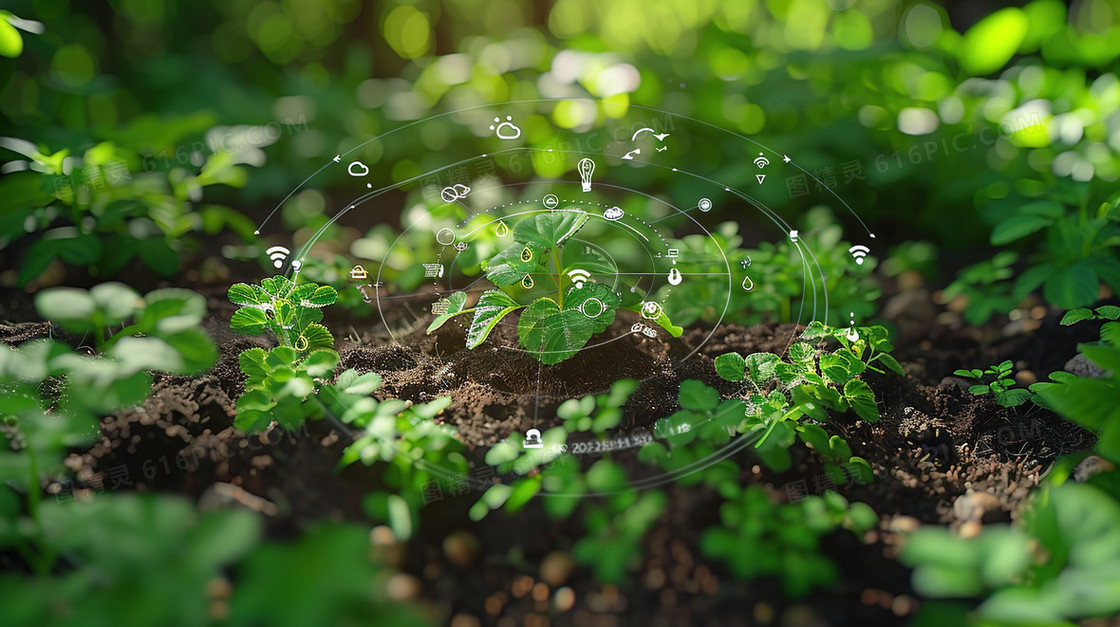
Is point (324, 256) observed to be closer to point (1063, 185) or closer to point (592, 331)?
point (592, 331)

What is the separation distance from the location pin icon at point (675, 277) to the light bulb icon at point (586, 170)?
32 cm

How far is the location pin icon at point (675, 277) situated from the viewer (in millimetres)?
1479

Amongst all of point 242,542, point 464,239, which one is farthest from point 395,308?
point 242,542

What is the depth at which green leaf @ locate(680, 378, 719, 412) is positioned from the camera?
1.13 m

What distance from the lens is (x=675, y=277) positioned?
1481 mm

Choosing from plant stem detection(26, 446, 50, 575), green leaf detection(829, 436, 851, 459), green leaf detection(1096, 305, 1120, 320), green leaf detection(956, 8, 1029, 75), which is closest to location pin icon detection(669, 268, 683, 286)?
green leaf detection(829, 436, 851, 459)

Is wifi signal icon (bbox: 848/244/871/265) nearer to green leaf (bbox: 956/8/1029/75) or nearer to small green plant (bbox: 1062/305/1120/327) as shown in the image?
small green plant (bbox: 1062/305/1120/327)

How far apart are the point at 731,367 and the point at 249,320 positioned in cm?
85

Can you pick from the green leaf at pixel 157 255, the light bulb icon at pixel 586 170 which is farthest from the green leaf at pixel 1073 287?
the green leaf at pixel 157 255

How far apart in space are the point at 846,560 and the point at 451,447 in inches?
23.9

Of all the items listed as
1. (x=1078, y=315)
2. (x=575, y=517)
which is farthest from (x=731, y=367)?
(x=1078, y=315)

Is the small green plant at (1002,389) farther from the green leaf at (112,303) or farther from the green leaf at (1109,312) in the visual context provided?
the green leaf at (112,303)

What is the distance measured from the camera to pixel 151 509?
74 cm

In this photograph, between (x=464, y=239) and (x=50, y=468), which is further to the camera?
(x=464, y=239)
